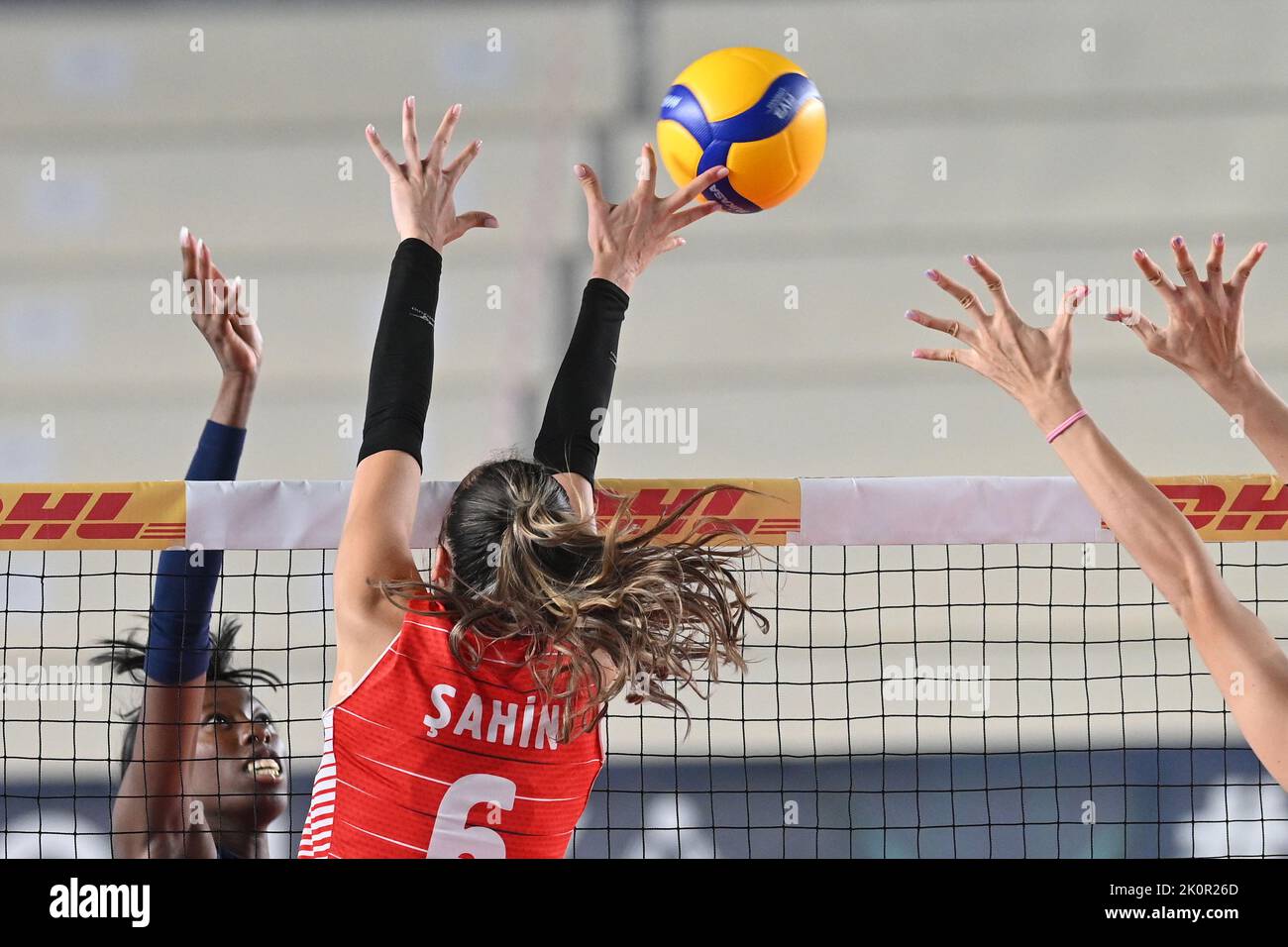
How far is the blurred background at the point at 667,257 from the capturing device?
7.18 m

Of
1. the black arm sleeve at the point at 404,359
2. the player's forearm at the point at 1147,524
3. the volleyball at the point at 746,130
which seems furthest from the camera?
the volleyball at the point at 746,130

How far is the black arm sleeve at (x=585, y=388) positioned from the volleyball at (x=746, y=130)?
1037mm

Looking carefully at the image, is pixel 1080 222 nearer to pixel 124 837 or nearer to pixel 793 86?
pixel 793 86

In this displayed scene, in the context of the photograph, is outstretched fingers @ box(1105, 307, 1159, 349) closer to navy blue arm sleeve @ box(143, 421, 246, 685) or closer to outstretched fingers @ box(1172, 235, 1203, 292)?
outstretched fingers @ box(1172, 235, 1203, 292)

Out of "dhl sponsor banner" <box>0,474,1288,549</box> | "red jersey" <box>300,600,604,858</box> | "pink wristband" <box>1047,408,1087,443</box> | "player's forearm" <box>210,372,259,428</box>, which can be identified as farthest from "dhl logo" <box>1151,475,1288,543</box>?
"player's forearm" <box>210,372,259,428</box>

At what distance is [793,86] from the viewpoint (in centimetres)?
345

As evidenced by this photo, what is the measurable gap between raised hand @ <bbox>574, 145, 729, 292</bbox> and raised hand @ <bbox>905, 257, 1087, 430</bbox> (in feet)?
2.32

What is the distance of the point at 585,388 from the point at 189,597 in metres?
1.07

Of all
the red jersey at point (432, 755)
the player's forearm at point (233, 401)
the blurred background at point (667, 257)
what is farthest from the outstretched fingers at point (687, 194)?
the blurred background at point (667, 257)

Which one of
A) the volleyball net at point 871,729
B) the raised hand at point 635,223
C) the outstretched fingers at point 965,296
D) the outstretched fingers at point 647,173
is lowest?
the volleyball net at point 871,729

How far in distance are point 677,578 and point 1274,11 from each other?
733 centimetres

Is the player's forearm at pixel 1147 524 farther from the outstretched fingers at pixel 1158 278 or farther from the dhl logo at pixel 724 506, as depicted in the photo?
the dhl logo at pixel 724 506

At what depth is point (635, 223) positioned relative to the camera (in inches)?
97.9

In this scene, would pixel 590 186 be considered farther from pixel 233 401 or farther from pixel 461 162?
pixel 233 401
